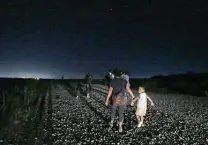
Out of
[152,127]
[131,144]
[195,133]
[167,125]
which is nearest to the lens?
[131,144]

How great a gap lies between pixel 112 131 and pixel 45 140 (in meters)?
3.18

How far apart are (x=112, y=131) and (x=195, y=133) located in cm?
336

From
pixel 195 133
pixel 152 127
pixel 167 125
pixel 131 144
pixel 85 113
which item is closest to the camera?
pixel 131 144

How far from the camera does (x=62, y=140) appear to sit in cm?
1359

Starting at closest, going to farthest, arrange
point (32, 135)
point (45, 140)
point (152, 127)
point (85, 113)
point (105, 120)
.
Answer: point (45, 140) < point (32, 135) < point (152, 127) < point (105, 120) < point (85, 113)

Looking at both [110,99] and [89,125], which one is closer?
[110,99]

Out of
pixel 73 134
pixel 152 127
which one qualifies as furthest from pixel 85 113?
pixel 73 134

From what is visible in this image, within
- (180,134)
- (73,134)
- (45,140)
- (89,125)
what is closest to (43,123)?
(89,125)

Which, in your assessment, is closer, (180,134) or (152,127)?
(180,134)

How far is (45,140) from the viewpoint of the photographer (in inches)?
533

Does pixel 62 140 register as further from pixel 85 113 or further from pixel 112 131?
pixel 85 113

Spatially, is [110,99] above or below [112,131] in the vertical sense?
above

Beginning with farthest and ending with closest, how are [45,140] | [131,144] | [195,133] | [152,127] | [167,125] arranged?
[167,125] < [152,127] < [195,133] < [45,140] < [131,144]

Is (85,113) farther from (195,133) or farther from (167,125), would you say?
(195,133)
